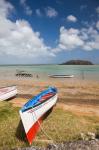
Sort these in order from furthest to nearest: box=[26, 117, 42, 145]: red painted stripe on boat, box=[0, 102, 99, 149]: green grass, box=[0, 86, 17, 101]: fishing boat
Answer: box=[0, 86, 17, 101]: fishing boat
box=[0, 102, 99, 149]: green grass
box=[26, 117, 42, 145]: red painted stripe on boat

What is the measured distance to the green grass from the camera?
9.68m

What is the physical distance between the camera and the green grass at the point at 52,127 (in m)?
9.68

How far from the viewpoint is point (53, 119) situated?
1278 cm

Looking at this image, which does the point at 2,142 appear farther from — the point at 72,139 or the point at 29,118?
the point at 72,139

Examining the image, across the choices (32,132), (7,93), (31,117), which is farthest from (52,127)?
(7,93)

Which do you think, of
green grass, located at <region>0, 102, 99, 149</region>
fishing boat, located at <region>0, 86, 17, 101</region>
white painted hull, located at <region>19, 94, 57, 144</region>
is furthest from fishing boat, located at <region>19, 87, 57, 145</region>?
fishing boat, located at <region>0, 86, 17, 101</region>

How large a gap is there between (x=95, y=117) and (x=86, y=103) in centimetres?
528

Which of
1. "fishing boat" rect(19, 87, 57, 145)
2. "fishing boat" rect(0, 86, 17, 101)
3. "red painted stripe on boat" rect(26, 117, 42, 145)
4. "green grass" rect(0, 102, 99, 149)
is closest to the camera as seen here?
"red painted stripe on boat" rect(26, 117, 42, 145)

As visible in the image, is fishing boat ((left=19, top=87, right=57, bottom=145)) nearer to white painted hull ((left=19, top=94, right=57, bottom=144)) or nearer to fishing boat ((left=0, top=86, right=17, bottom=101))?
white painted hull ((left=19, top=94, right=57, bottom=144))

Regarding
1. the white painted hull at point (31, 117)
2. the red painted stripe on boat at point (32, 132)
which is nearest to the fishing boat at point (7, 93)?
the white painted hull at point (31, 117)

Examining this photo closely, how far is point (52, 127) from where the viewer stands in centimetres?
1130

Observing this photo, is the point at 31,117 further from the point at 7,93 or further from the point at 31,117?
the point at 7,93

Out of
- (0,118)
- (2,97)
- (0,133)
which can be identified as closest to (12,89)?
(2,97)

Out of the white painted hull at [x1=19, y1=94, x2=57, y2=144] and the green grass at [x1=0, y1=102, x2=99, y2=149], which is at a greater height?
the white painted hull at [x1=19, y1=94, x2=57, y2=144]
